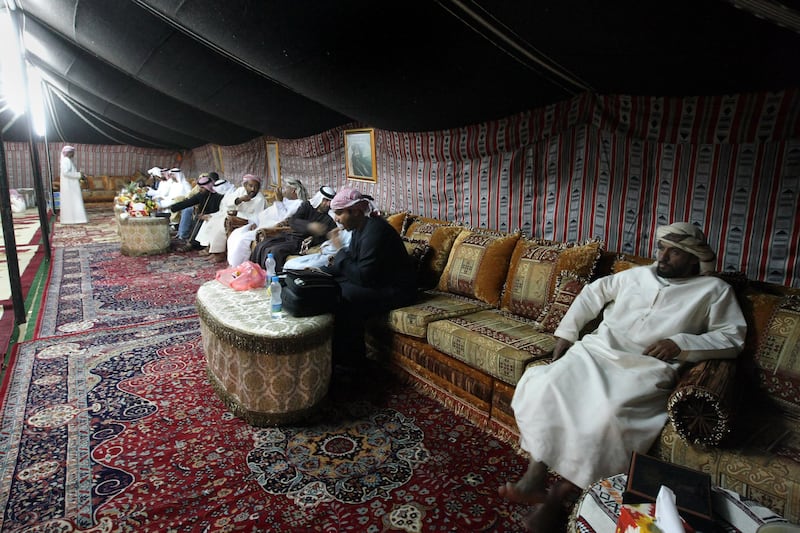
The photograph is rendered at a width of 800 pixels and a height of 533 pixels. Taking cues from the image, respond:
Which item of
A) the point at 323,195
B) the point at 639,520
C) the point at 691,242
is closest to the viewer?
the point at 639,520

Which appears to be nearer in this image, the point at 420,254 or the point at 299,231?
the point at 420,254

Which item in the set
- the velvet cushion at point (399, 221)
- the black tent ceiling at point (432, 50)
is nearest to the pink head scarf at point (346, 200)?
the black tent ceiling at point (432, 50)

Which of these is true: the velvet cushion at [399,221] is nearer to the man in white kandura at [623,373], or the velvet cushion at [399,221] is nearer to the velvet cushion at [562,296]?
the velvet cushion at [562,296]

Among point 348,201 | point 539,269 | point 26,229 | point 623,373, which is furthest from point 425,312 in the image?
point 26,229

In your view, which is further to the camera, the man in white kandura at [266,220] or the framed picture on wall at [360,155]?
the man in white kandura at [266,220]

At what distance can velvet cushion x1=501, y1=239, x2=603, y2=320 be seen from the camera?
290 cm

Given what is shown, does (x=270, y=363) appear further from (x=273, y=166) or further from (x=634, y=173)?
(x=273, y=166)

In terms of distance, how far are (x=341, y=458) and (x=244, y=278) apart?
5.04 feet

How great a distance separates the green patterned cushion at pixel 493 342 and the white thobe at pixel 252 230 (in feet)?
12.0

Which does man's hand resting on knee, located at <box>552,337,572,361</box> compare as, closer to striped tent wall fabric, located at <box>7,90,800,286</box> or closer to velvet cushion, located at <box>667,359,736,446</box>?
velvet cushion, located at <box>667,359,736,446</box>

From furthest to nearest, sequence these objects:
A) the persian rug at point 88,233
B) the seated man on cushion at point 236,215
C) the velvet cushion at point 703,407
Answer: the persian rug at point 88,233, the seated man on cushion at point 236,215, the velvet cushion at point 703,407

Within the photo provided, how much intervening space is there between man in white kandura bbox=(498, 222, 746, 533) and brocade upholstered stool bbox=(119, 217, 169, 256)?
6522 millimetres

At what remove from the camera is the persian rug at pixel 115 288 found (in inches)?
174

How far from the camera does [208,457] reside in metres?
2.41
